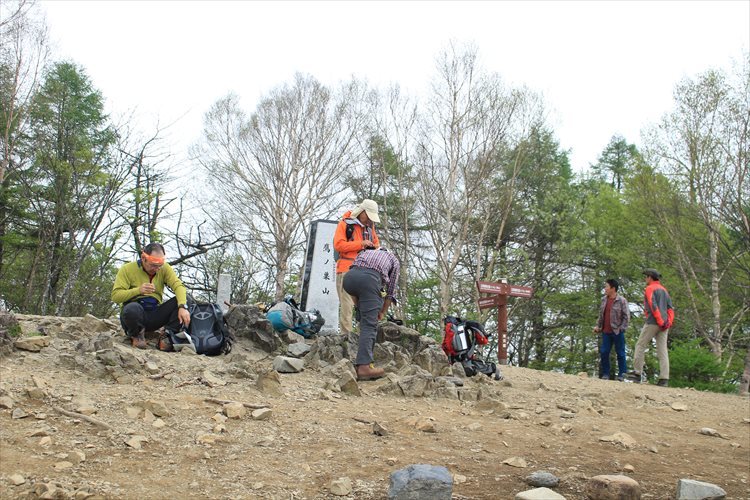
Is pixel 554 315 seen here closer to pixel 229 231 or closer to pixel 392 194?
pixel 392 194

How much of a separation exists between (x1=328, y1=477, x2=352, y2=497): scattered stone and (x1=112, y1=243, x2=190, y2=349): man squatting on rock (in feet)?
11.0

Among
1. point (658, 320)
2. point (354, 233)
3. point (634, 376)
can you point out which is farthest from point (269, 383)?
point (634, 376)

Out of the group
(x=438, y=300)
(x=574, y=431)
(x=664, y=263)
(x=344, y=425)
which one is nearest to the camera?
(x=344, y=425)

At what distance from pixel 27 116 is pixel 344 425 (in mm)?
16340

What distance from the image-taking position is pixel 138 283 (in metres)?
6.71

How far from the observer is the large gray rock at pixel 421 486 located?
3.47 meters

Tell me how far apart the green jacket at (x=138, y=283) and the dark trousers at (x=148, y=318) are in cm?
11

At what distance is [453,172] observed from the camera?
22656 mm

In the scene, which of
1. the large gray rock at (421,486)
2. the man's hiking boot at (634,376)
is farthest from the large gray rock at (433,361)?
the man's hiking boot at (634,376)

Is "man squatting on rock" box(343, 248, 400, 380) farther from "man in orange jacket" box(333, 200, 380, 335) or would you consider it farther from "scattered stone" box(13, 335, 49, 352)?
"scattered stone" box(13, 335, 49, 352)

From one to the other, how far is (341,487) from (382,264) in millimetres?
3183

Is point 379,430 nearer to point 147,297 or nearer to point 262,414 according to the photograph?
point 262,414

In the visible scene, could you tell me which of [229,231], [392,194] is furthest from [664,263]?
[229,231]

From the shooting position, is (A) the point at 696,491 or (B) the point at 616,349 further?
(B) the point at 616,349
